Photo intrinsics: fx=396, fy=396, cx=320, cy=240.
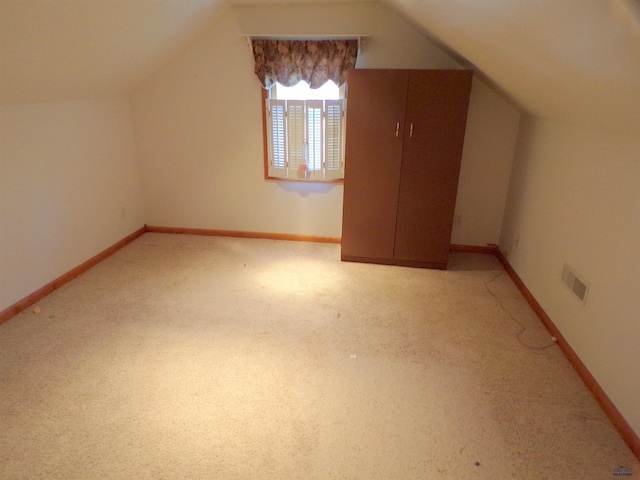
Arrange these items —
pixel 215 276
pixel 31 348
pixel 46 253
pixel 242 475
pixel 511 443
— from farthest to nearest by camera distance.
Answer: pixel 215 276 < pixel 46 253 < pixel 31 348 < pixel 511 443 < pixel 242 475

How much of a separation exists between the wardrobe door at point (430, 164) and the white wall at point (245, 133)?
0.54 meters

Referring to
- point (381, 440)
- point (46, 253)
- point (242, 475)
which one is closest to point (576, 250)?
point (381, 440)

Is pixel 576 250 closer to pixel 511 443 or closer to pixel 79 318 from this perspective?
pixel 511 443

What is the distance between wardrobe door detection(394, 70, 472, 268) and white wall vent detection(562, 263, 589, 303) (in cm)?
103

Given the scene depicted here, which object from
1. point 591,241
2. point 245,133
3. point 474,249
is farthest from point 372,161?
point 591,241

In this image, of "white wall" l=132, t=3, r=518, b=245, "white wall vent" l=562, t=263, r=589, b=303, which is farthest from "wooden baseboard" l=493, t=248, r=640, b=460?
"white wall" l=132, t=3, r=518, b=245

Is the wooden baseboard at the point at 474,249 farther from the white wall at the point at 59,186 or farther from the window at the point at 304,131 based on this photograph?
the white wall at the point at 59,186

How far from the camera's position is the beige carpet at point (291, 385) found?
5.36ft

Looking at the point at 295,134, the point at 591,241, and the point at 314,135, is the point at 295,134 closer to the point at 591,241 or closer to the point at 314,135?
the point at 314,135

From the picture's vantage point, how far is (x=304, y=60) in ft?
11.3

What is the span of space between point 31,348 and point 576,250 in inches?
126

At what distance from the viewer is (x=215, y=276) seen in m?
3.26

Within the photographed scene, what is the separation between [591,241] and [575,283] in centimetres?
28

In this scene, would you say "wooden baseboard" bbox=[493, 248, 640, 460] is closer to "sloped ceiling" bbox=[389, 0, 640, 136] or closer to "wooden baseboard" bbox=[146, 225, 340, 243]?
"sloped ceiling" bbox=[389, 0, 640, 136]
